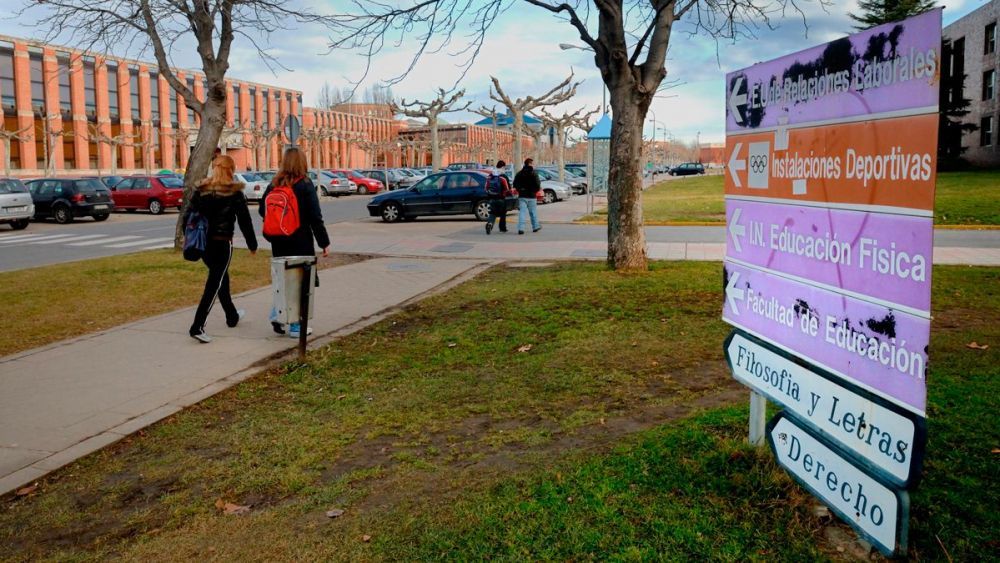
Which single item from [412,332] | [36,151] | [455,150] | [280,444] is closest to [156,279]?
[412,332]

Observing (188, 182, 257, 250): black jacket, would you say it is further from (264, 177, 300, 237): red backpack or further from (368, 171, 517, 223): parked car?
(368, 171, 517, 223): parked car

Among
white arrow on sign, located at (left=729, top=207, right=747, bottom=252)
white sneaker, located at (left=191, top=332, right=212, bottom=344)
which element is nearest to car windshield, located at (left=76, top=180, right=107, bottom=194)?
white sneaker, located at (left=191, top=332, right=212, bottom=344)

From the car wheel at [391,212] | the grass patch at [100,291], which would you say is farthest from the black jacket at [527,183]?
the car wheel at [391,212]

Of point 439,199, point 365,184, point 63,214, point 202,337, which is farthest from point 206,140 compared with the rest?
point 365,184

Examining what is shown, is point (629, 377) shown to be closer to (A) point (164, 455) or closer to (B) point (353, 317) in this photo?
(A) point (164, 455)

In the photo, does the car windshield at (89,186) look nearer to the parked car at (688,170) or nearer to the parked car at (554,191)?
Answer: the parked car at (554,191)

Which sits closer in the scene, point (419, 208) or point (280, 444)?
point (280, 444)

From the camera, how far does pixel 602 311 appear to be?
8742mm

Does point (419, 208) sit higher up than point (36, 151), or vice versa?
point (36, 151)

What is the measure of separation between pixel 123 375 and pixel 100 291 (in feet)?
17.1

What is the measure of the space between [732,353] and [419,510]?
182cm

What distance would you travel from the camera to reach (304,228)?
784 cm

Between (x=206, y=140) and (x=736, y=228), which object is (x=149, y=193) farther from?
(x=736, y=228)

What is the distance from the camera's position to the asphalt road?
56.8 ft
